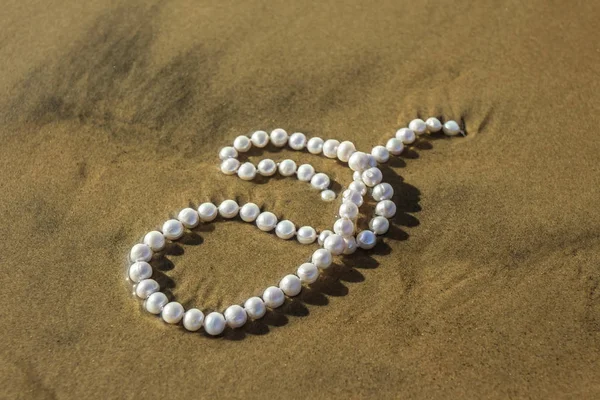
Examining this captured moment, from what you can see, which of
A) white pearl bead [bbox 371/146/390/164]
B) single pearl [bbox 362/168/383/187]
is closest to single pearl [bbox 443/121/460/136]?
white pearl bead [bbox 371/146/390/164]

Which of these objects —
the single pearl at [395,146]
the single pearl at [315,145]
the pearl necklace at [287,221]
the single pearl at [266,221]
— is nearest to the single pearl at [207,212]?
the pearl necklace at [287,221]

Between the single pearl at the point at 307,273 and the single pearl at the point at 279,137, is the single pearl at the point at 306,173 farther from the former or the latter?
the single pearl at the point at 307,273

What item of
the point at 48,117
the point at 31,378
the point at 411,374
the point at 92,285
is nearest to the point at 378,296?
the point at 411,374

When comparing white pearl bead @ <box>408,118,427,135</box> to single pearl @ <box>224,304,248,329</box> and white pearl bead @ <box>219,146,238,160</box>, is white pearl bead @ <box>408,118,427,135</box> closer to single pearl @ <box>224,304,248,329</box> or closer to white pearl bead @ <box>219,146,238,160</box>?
white pearl bead @ <box>219,146,238,160</box>

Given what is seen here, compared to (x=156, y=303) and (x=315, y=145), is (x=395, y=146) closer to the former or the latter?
(x=315, y=145)

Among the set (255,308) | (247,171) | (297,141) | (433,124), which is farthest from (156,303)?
(433,124)

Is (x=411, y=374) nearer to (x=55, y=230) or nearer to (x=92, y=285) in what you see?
(x=92, y=285)
